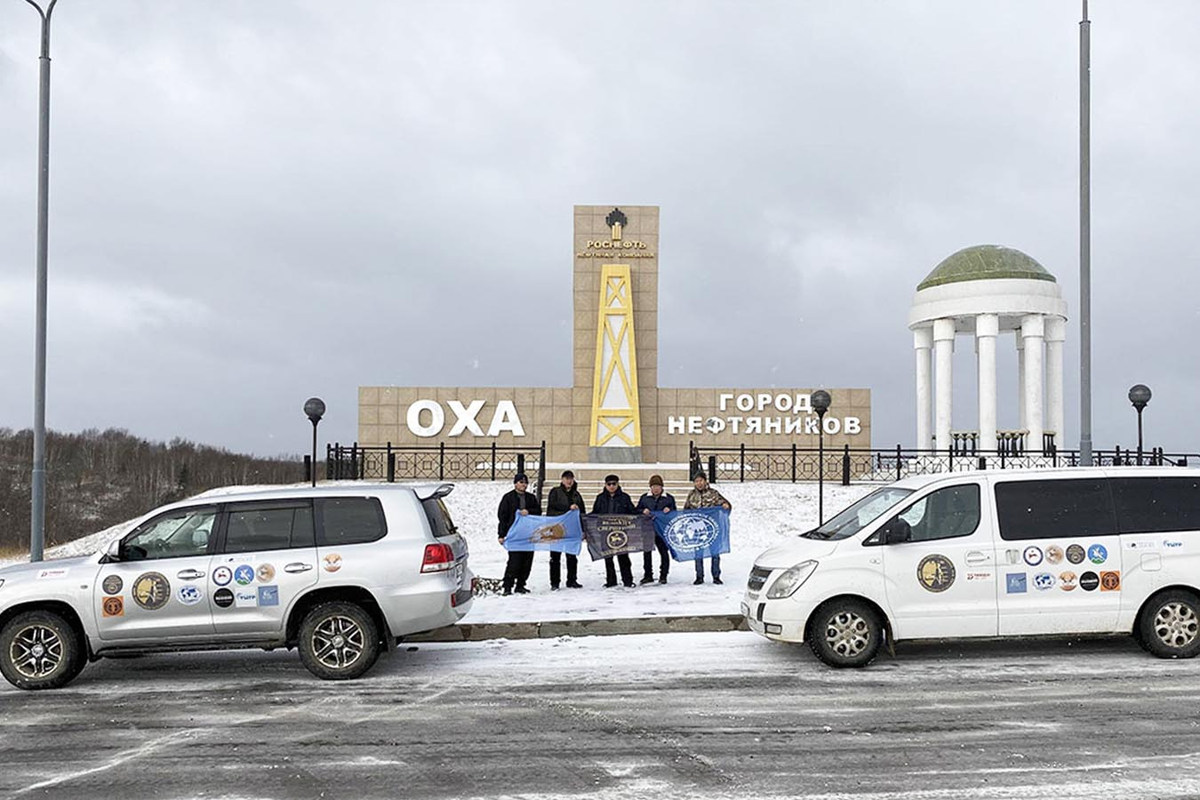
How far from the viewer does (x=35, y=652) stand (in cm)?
973

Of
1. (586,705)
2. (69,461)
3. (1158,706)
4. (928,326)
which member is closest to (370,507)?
(586,705)

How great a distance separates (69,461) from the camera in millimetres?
90188

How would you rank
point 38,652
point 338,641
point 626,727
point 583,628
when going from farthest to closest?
point 583,628
point 338,641
point 38,652
point 626,727

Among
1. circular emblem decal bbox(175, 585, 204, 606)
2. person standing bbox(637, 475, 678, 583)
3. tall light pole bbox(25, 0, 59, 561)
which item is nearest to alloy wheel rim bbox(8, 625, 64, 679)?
circular emblem decal bbox(175, 585, 204, 606)

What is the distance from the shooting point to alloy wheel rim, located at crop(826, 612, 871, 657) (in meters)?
10.0

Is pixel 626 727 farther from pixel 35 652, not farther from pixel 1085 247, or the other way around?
pixel 1085 247

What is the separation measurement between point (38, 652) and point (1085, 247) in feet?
51.5

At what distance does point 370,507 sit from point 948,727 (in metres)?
5.61

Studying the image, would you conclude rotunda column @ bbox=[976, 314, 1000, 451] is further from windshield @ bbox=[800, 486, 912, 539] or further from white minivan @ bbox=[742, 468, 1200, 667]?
windshield @ bbox=[800, 486, 912, 539]

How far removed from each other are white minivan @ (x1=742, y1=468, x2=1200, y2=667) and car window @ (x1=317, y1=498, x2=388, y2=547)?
3931 millimetres

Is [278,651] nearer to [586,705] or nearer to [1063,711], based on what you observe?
[586,705]

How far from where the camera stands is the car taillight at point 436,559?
983 centimetres

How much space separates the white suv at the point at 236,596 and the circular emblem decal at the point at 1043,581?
5.80 m

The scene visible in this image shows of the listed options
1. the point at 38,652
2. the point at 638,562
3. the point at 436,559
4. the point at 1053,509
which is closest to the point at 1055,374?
the point at 638,562
